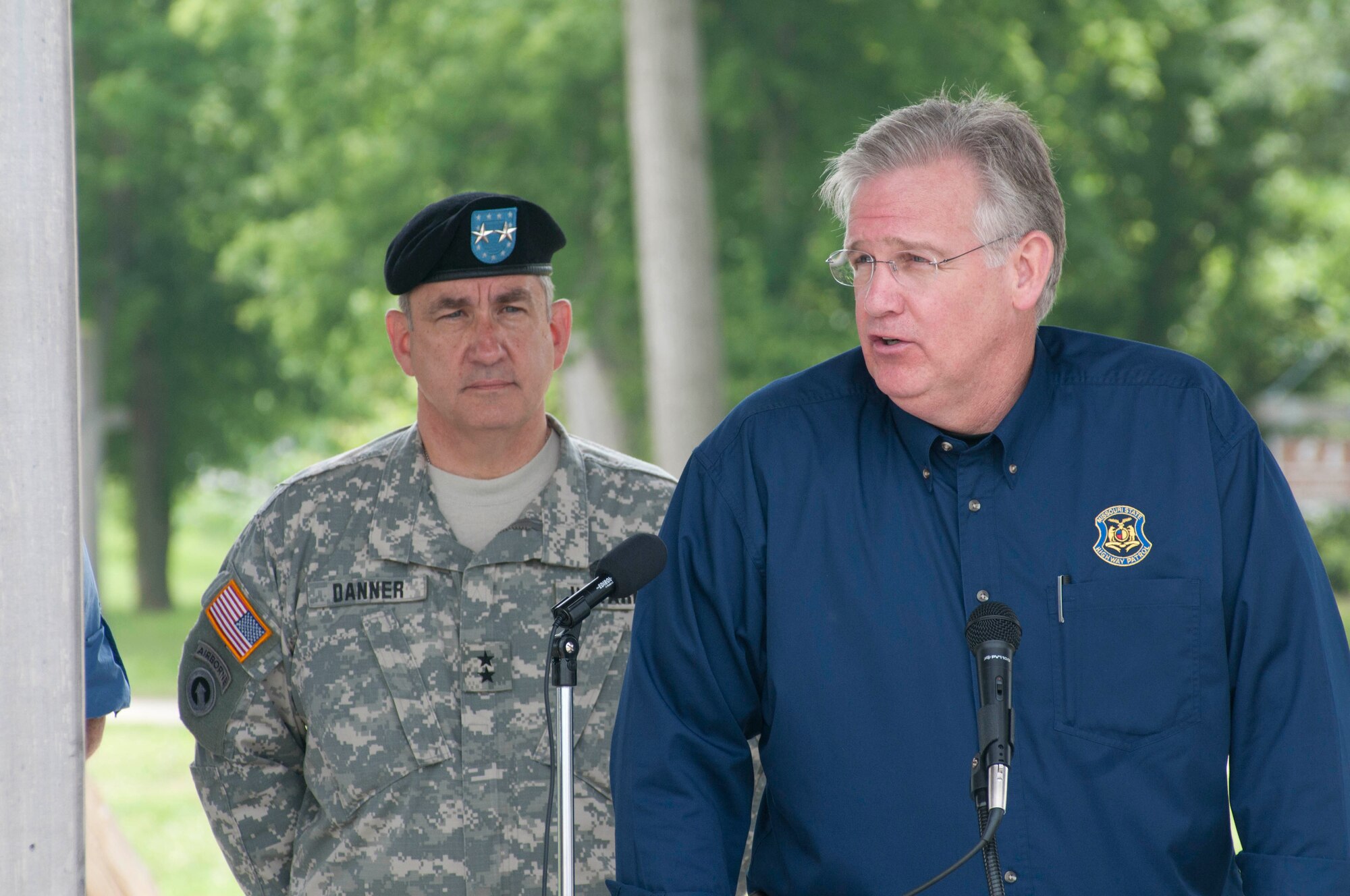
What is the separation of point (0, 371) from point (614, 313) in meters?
12.1

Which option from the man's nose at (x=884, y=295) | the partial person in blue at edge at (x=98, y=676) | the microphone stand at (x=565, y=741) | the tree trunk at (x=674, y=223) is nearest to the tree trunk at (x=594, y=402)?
the tree trunk at (x=674, y=223)

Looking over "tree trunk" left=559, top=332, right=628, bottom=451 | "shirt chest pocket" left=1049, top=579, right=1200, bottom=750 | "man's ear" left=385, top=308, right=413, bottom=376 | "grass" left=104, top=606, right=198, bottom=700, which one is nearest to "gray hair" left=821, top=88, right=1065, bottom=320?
"shirt chest pocket" left=1049, top=579, right=1200, bottom=750

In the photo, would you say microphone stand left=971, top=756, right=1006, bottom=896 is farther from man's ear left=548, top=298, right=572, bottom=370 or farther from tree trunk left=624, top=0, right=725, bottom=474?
tree trunk left=624, top=0, right=725, bottom=474

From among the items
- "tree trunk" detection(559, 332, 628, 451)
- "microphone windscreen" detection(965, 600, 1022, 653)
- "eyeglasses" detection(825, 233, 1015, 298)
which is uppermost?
"tree trunk" detection(559, 332, 628, 451)

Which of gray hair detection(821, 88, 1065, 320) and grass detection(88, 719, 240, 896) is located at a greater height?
gray hair detection(821, 88, 1065, 320)

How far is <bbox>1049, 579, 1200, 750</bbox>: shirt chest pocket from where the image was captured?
2.36 meters

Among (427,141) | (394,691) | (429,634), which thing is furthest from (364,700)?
(427,141)

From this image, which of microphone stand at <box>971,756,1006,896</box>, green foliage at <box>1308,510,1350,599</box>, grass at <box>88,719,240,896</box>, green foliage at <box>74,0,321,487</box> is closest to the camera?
microphone stand at <box>971,756,1006,896</box>

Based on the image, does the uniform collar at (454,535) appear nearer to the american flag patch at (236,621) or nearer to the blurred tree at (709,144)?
the american flag patch at (236,621)

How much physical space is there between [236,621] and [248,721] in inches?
8.4

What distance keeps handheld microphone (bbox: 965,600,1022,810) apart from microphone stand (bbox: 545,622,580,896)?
21.9 inches

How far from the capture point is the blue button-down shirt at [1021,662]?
7.64 feet

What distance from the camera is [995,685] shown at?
6.77 feet

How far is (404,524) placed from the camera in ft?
11.1
